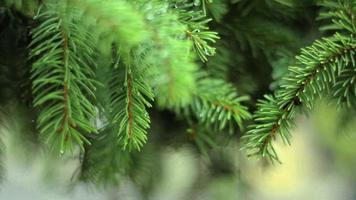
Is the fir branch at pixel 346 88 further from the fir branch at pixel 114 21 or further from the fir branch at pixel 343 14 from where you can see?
the fir branch at pixel 114 21

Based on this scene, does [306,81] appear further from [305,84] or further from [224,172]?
[224,172]

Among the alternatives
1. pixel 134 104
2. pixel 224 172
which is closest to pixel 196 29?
pixel 134 104

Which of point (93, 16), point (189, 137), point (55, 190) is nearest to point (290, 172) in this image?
point (189, 137)

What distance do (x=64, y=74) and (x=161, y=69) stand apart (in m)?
0.09

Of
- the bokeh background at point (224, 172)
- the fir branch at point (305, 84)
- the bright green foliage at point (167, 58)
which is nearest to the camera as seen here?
the bright green foliage at point (167, 58)

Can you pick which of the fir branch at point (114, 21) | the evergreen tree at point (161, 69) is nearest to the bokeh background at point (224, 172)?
the evergreen tree at point (161, 69)

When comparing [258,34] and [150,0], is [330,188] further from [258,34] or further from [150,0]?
[150,0]

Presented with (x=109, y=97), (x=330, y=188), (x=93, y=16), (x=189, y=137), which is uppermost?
(x=93, y=16)

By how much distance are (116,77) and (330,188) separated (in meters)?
0.39

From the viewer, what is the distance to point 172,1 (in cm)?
36

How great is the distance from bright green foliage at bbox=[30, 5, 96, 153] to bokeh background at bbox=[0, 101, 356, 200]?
18 centimetres

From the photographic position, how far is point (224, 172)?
597 mm

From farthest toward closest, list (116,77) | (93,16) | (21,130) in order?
(21,130), (116,77), (93,16)

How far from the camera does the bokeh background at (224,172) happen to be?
1.81 feet
